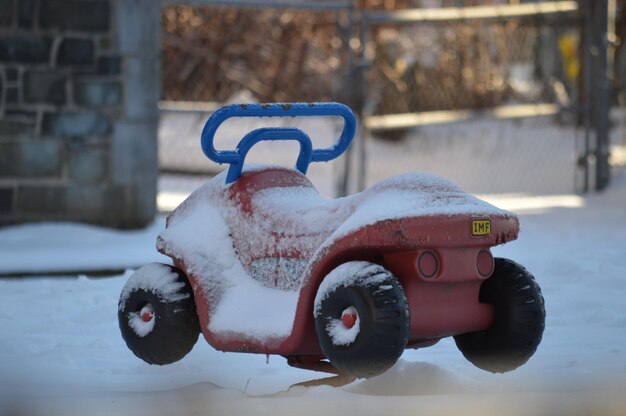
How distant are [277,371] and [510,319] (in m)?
0.93

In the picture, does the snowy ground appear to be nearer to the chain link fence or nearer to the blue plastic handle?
the blue plastic handle

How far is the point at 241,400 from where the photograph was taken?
13.5ft

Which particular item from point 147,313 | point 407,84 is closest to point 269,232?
point 147,313

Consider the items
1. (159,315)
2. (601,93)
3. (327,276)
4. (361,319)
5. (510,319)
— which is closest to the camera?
(361,319)

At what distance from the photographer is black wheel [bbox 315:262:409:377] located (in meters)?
3.93

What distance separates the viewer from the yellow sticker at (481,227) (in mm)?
4133

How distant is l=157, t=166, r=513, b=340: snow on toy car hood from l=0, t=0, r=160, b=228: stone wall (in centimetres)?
413

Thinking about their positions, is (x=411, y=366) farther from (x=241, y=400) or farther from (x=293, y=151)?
(x=293, y=151)

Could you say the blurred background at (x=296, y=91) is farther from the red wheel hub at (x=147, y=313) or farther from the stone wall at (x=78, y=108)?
the red wheel hub at (x=147, y=313)

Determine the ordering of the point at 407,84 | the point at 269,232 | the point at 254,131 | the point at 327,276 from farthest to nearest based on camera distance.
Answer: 1. the point at 407,84
2. the point at 254,131
3. the point at 269,232
4. the point at 327,276

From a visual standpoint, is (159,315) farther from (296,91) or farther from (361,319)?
(296,91)

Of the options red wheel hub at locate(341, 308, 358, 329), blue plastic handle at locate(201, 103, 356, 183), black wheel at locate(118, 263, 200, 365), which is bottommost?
black wheel at locate(118, 263, 200, 365)

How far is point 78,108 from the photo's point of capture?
8828mm

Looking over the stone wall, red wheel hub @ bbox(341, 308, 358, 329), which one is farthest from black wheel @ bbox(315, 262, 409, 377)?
the stone wall
